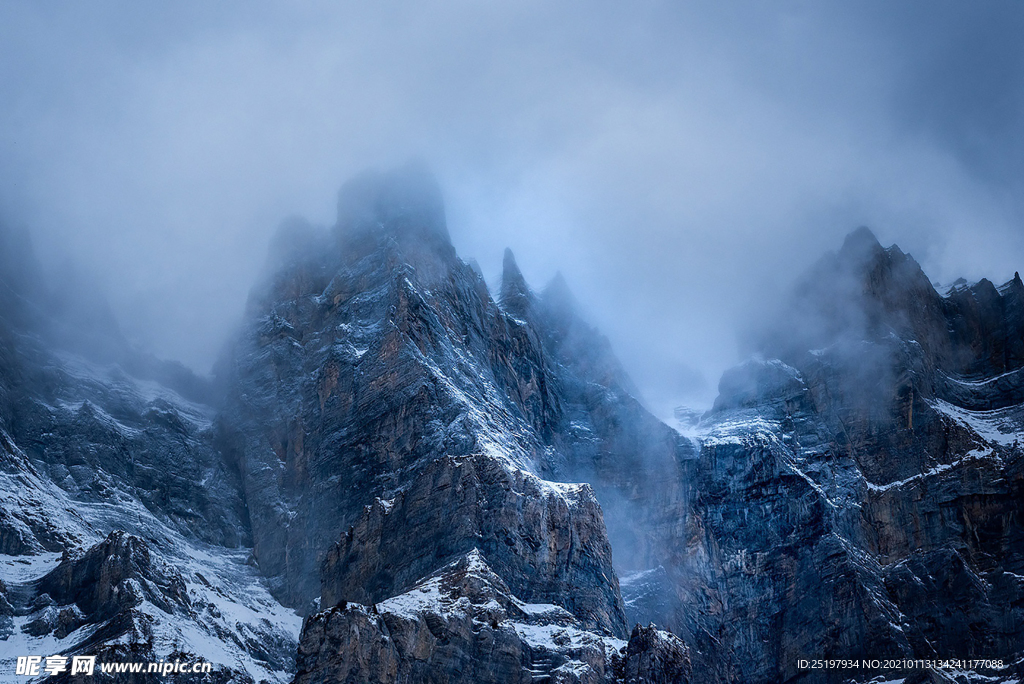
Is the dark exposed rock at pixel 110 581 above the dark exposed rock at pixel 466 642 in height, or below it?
above

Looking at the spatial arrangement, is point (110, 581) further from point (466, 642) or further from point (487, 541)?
point (466, 642)

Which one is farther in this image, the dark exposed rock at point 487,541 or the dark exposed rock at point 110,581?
the dark exposed rock at point 110,581

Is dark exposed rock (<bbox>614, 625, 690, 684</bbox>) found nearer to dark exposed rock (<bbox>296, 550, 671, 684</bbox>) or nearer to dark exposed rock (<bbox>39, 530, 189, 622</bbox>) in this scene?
dark exposed rock (<bbox>296, 550, 671, 684</bbox>)

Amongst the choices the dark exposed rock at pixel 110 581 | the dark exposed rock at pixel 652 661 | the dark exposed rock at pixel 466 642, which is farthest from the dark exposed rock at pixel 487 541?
the dark exposed rock at pixel 110 581

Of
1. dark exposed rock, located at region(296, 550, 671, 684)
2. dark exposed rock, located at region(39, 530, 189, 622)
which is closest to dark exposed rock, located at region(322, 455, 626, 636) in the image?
dark exposed rock, located at region(296, 550, 671, 684)

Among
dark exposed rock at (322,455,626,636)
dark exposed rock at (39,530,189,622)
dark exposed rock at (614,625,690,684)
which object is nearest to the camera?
dark exposed rock at (614,625,690,684)

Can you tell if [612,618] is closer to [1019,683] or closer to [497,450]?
[497,450]

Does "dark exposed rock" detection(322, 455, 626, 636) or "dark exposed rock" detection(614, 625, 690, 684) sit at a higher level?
"dark exposed rock" detection(322, 455, 626, 636)

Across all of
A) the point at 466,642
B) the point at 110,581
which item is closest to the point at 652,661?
the point at 466,642

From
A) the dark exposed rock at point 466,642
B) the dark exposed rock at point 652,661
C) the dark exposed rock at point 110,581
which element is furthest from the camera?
the dark exposed rock at point 110,581

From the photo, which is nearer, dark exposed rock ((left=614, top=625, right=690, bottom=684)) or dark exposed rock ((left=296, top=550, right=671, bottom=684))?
dark exposed rock ((left=296, top=550, right=671, bottom=684))

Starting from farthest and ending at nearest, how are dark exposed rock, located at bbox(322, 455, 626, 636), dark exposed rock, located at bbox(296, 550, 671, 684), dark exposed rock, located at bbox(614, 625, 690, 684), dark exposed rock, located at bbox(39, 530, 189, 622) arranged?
dark exposed rock, located at bbox(39, 530, 189, 622), dark exposed rock, located at bbox(322, 455, 626, 636), dark exposed rock, located at bbox(614, 625, 690, 684), dark exposed rock, located at bbox(296, 550, 671, 684)

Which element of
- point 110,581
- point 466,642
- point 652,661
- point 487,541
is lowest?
point 652,661

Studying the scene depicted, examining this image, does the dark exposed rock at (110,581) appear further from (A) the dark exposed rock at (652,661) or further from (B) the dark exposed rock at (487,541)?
(A) the dark exposed rock at (652,661)
